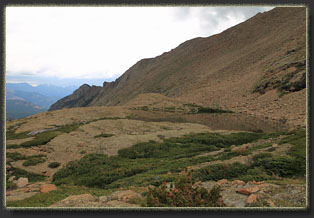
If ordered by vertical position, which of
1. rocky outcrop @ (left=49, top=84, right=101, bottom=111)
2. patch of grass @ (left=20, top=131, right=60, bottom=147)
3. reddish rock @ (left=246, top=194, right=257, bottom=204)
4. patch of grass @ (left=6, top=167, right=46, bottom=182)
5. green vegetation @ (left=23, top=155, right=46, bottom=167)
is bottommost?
patch of grass @ (left=6, top=167, right=46, bottom=182)

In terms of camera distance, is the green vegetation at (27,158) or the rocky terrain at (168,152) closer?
the rocky terrain at (168,152)

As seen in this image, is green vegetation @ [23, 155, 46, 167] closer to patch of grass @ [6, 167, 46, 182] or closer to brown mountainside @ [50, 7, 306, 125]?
patch of grass @ [6, 167, 46, 182]

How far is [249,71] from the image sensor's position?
39.2m

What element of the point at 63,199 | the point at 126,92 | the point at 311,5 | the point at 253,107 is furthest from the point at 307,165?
the point at 126,92

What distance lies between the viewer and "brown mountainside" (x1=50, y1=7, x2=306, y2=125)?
22219 millimetres

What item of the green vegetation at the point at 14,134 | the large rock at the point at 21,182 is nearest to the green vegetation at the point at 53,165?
the large rock at the point at 21,182

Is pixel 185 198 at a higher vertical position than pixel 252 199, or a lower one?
higher

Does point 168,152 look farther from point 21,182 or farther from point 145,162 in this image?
point 21,182

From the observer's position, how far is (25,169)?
934 centimetres

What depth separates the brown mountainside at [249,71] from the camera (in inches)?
875

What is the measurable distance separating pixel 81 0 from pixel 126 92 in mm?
75085

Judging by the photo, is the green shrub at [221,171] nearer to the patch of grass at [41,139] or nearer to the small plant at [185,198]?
the small plant at [185,198]

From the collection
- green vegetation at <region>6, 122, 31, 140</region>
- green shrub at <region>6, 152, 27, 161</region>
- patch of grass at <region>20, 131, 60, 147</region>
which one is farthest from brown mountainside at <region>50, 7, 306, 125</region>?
green vegetation at <region>6, 122, 31, 140</region>

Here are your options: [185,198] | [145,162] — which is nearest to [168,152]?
[145,162]
